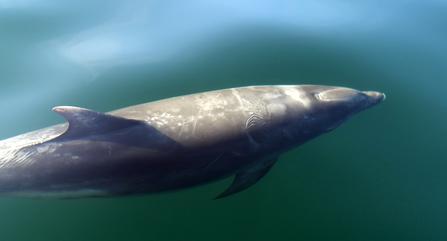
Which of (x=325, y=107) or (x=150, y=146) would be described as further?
(x=325, y=107)

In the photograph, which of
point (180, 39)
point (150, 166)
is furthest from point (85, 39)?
point (150, 166)

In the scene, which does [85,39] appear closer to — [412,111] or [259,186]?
[259,186]

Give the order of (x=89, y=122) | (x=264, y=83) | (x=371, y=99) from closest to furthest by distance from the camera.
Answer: (x=89, y=122), (x=371, y=99), (x=264, y=83)

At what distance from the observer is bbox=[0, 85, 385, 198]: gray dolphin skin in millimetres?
3441

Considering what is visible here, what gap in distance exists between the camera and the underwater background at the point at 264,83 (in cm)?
535

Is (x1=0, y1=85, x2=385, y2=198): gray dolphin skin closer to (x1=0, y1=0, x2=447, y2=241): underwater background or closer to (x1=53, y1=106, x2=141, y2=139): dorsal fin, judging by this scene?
(x1=53, y1=106, x2=141, y2=139): dorsal fin

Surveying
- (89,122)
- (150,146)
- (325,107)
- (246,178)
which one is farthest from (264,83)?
(89,122)

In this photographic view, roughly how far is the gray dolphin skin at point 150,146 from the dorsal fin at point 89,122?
0.01 meters

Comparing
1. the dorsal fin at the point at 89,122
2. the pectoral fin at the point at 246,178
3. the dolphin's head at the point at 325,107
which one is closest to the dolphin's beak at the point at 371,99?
the dolphin's head at the point at 325,107

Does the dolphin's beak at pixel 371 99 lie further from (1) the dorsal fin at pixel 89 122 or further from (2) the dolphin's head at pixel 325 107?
(1) the dorsal fin at pixel 89 122

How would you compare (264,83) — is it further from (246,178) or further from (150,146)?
(150,146)

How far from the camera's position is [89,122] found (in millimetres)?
3412

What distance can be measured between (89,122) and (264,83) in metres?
4.47

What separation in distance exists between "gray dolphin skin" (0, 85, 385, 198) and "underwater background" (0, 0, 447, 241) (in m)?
1.81
